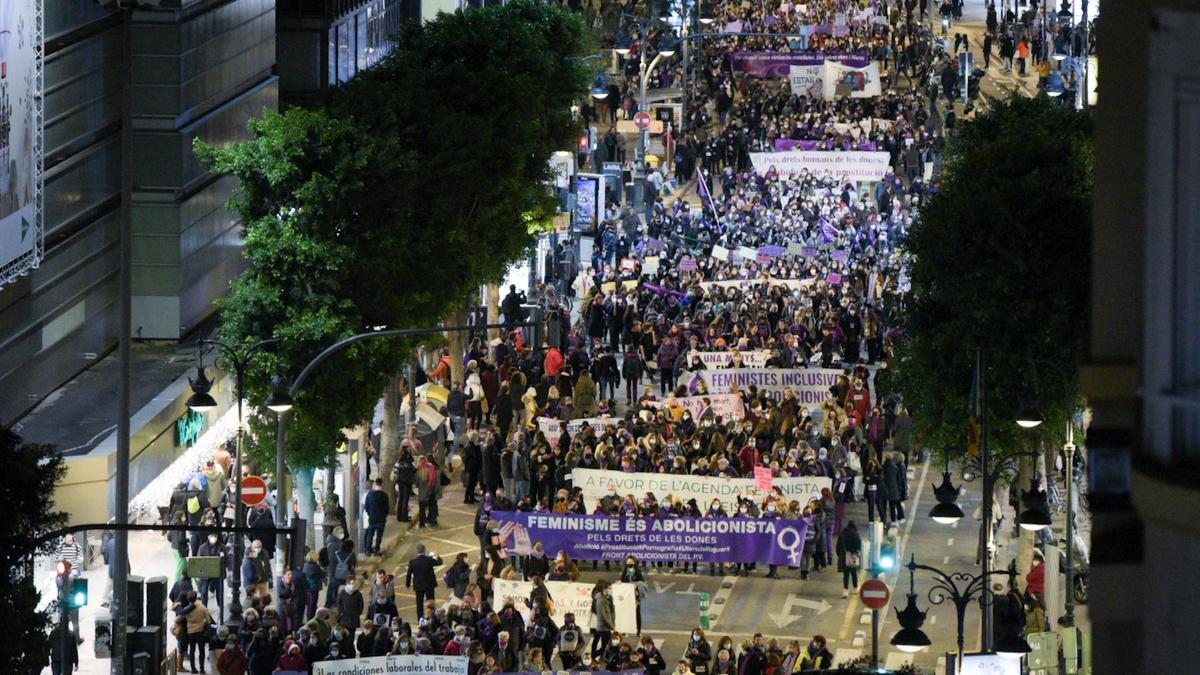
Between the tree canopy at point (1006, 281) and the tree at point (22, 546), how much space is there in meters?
15.3

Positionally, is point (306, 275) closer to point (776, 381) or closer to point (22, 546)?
point (776, 381)

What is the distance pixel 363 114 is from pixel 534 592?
13.7 meters

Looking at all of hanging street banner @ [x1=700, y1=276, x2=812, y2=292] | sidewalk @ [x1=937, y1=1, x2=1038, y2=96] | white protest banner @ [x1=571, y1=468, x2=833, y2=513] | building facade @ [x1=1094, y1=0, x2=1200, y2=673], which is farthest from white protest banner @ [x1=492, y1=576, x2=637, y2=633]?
sidewalk @ [x1=937, y1=1, x2=1038, y2=96]

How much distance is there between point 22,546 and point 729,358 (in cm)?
2745

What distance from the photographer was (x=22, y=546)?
19703 mm

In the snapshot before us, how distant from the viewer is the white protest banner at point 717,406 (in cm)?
4206

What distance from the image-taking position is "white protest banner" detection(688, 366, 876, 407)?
143 ft

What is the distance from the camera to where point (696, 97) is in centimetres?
8600

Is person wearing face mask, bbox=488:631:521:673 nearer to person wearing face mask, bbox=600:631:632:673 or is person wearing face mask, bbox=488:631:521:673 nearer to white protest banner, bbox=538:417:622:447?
person wearing face mask, bbox=600:631:632:673

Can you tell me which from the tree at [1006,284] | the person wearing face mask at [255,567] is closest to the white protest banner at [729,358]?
the tree at [1006,284]

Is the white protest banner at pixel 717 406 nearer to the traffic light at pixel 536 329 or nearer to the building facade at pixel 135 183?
the traffic light at pixel 536 329

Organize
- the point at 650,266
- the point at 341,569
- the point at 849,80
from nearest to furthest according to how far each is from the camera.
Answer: the point at 341,569
the point at 650,266
the point at 849,80

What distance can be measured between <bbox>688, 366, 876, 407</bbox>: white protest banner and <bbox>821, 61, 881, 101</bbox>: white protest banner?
127ft

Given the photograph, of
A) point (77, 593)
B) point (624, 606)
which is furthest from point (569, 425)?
point (77, 593)
